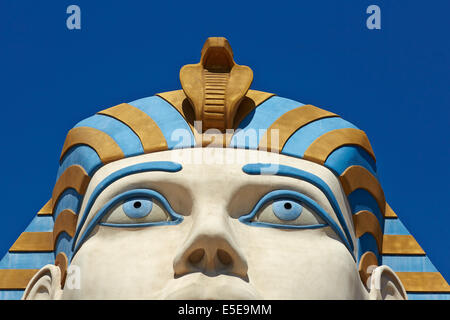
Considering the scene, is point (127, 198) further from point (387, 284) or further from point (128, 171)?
point (387, 284)

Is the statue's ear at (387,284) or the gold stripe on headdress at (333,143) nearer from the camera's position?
the statue's ear at (387,284)

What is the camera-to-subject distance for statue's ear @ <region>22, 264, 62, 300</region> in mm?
8523

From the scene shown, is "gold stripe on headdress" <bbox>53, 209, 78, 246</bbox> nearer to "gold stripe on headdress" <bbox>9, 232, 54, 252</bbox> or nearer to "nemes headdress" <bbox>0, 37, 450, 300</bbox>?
"nemes headdress" <bbox>0, 37, 450, 300</bbox>

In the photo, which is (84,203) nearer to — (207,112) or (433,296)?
(207,112)

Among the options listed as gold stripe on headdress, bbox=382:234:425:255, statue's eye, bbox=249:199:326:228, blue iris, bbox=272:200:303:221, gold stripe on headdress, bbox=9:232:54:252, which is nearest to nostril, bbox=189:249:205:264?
statue's eye, bbox=249:199:326:228

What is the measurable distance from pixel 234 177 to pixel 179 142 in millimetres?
655

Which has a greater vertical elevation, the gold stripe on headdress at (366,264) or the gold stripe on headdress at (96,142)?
the gold stripe on headdress at (96,142)

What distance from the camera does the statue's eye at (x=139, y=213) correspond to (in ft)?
27.1

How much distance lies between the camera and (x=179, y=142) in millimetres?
8664

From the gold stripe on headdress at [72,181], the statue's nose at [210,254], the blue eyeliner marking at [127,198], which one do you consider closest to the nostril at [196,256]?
the statue's nose at [210,254]

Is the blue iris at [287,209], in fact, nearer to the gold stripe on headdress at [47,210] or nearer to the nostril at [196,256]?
the nostril at [196,256]

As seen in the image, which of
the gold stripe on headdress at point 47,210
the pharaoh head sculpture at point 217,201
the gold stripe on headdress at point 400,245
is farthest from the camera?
the gold stripe on headdress at point 47,210

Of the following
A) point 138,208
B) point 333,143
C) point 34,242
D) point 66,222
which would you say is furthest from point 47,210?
point 333,143

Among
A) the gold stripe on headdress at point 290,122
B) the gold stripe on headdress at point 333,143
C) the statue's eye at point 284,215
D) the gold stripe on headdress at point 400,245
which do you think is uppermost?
the gold stripe on headdress at point 290,122
